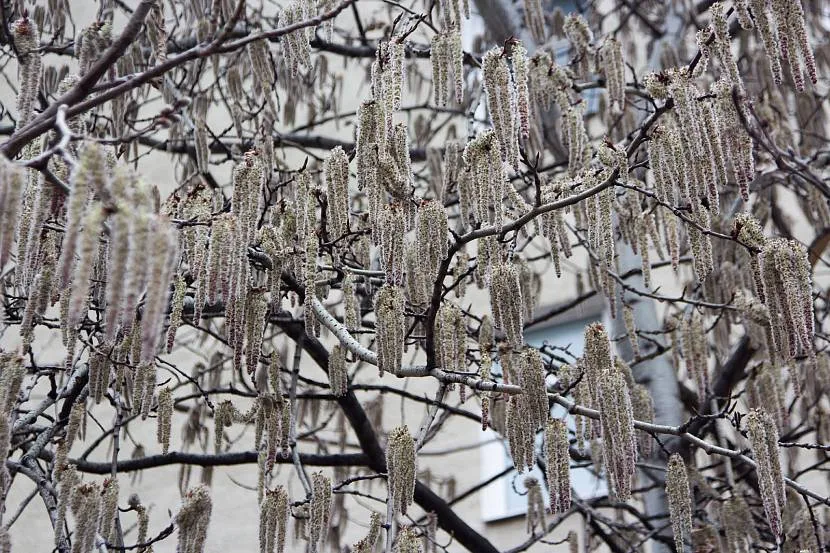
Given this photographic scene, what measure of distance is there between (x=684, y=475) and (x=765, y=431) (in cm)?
57

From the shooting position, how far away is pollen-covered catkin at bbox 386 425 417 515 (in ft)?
14.4

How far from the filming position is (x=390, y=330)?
438cm

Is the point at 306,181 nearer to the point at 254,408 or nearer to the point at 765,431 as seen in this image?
the point at 254,408

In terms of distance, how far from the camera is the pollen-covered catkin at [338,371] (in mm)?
5328

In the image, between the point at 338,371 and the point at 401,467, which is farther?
the point at 338,371

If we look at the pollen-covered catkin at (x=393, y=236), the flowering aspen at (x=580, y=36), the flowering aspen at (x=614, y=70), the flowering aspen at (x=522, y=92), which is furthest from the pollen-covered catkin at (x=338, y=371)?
the flowering aspen at (x=580, y=36)

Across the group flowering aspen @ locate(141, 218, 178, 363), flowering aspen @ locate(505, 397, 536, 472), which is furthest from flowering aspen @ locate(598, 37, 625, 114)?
flowering aspen @ locate(141, 218, 178, 363)

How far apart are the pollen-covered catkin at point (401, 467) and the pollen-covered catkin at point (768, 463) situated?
1279 millimetres

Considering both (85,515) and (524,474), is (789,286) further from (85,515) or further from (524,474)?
(524,474)

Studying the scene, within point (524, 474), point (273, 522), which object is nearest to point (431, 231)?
point (273, 522)

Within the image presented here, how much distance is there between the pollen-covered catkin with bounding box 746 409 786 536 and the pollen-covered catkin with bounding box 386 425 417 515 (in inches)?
50.3

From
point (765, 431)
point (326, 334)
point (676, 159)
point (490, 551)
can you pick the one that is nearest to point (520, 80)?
point (676, 159)

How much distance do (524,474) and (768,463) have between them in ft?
15.8

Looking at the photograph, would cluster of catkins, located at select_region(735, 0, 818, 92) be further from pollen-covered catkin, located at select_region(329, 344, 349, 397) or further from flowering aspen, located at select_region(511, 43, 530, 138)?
pollen-covered catkin, located at select_region(329, 344, 349, 397)
